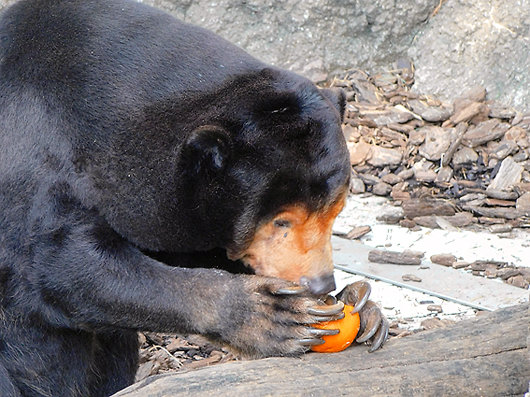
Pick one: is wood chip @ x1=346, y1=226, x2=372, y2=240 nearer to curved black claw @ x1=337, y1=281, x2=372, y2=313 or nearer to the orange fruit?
curved black claw @ x1=337, y1=281, x2=372, y2=313

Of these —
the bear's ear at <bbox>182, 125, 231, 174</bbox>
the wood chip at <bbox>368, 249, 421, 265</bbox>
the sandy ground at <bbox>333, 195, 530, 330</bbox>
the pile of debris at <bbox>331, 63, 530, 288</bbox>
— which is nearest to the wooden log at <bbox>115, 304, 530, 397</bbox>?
the bear's ear at <bbox>182, 125, 231, 174</bbox>

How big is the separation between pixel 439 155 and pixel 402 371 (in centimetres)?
472

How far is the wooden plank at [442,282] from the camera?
5.31 meters

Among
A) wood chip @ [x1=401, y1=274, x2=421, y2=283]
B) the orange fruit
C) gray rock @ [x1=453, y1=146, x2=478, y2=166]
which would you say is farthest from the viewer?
gray rock @ [x1=453, y1=146, x2=478, y2=166]

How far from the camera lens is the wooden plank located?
5.31 meters

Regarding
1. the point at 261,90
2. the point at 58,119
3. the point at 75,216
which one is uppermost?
the point at 261,90

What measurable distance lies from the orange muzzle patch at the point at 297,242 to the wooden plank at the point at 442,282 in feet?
7.07

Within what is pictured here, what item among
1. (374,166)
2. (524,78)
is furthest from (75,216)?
(524,78)

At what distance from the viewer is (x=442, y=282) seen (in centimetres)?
561

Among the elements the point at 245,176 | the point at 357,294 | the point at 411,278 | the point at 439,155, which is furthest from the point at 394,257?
the point at 245,176

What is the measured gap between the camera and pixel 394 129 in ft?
26.0

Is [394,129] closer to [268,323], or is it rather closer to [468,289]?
[468,289]

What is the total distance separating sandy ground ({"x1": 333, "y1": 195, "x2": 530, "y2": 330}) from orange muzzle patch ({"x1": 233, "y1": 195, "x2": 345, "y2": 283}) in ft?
6.09

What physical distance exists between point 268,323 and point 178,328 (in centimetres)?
40
